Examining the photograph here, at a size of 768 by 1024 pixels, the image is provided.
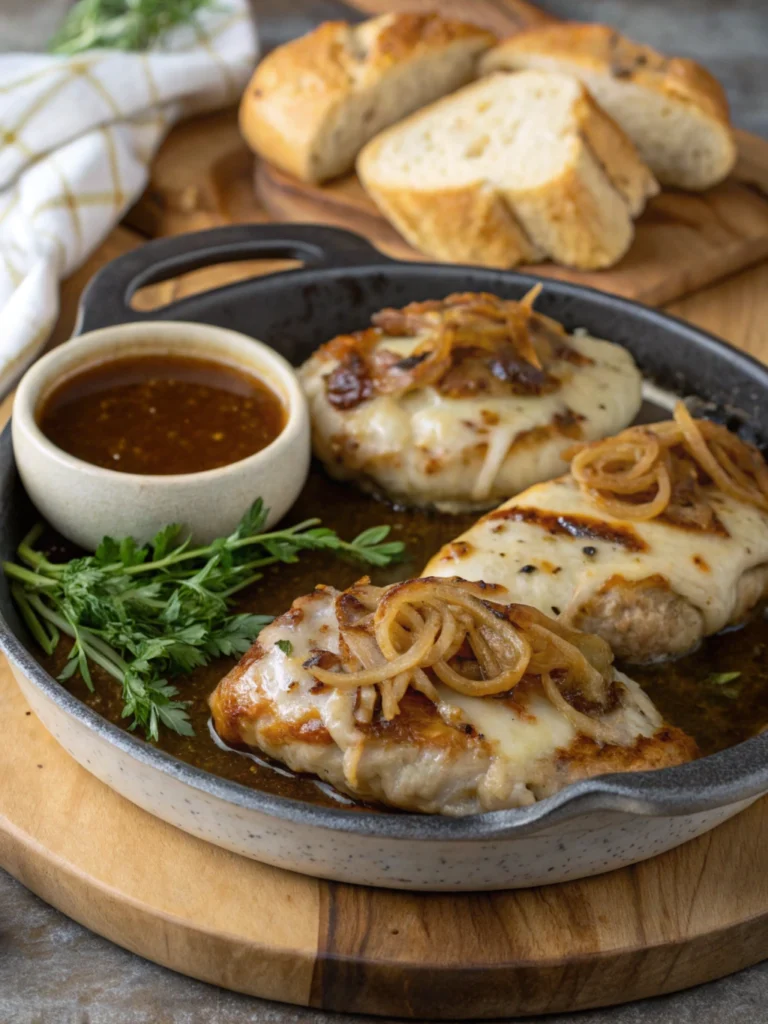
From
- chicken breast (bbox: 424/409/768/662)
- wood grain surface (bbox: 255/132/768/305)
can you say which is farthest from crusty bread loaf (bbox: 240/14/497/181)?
chicken breast (bbox: 424/409/768/662)

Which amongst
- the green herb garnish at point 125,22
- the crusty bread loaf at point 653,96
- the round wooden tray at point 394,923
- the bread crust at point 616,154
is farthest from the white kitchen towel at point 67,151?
the round wooden tray at point 394,923

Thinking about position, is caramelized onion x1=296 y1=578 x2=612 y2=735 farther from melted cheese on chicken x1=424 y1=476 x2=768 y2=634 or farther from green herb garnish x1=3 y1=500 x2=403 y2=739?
green herb garnish x1=3 y1=500 x2=403 y2=739

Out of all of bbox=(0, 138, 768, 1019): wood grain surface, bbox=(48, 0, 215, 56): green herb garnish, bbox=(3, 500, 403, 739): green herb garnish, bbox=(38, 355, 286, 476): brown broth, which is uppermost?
bbox=(48, 0, 215, 56): green herb garnish

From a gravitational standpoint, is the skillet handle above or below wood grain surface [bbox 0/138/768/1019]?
above

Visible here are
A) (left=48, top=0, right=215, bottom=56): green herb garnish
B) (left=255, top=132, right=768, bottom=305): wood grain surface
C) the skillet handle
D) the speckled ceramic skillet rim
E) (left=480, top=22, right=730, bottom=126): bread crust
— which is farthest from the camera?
(left=48, top=0, right=215, bottom=56): green herb garnish

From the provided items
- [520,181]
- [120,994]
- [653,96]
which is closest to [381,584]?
[120,994]

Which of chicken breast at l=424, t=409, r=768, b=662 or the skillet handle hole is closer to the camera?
chicken breast at l=424, t=409, r=768, b=662

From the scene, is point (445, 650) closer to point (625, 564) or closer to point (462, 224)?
point (625, 564)

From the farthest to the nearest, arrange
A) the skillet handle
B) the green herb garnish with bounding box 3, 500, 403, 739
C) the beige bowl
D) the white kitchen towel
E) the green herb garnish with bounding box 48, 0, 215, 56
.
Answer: the green herb garnish with bounding box 48, 0, 215, 56 < the white kitchen towel < the skillet handle < the beige bowl < the green herb garnish with bounding box 3, 500, 403, 739

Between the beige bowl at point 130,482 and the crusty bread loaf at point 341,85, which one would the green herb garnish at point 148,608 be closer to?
the beige bowl at point 130,482

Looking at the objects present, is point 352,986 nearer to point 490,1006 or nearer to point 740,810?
point 490,1006
